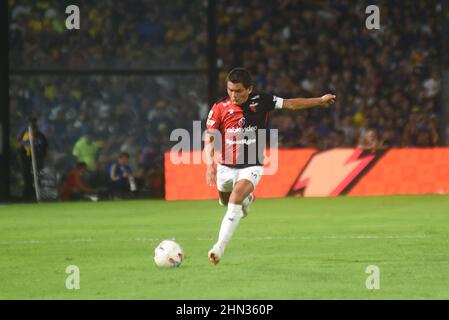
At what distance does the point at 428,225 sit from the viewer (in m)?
18.0

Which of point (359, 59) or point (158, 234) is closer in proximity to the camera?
point (158, 234)

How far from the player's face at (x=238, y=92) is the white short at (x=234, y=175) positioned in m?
0.78

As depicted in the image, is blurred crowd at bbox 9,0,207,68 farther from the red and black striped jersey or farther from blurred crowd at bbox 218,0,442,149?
the red and black striped jersey

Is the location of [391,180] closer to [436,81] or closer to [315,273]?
[436,81]

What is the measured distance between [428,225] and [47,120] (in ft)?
32.3

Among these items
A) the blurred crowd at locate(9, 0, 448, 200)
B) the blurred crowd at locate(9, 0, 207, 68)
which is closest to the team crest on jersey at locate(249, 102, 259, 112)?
the blurred crowd at locate(9, 0, 448, 200)

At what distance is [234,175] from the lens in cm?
1412

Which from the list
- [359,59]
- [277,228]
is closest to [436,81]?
[359,59]

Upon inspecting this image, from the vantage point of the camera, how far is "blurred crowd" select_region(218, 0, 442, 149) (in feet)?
87.4

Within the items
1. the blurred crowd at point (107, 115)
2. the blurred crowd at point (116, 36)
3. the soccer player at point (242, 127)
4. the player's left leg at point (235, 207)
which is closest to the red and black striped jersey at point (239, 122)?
the soccer player at point (242, 127)

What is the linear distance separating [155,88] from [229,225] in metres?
12.4

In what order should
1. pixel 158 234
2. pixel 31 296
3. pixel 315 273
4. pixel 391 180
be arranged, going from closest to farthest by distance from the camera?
pixel 31 296
pixel 315 273
pixel 158 234
pixel 391 180

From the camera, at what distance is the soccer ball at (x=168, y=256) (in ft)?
42.9

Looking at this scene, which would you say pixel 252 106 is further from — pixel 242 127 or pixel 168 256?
pixel 168 256
